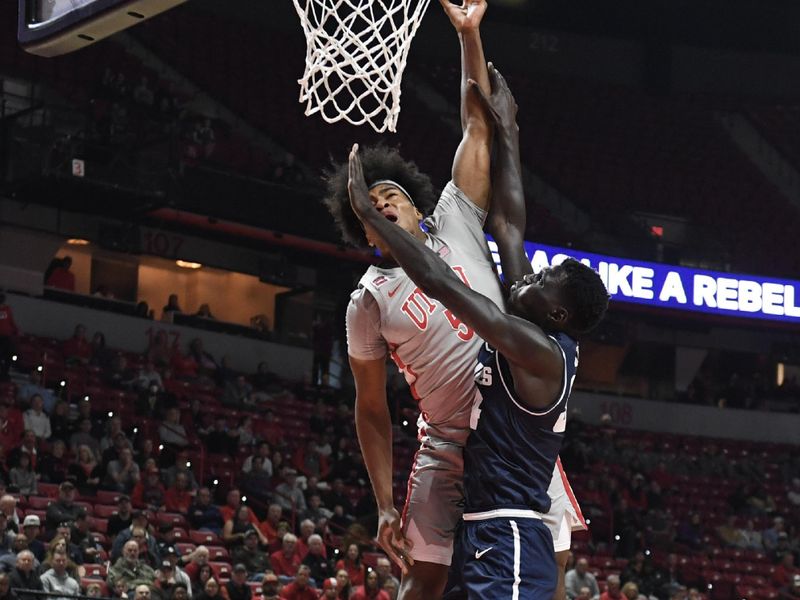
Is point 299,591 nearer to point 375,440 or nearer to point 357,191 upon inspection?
point 375,440

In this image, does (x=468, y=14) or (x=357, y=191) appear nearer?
(x=357, y=191)

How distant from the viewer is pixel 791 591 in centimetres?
1694

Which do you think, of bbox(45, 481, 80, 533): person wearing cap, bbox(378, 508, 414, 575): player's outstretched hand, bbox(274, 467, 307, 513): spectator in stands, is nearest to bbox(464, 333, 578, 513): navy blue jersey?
bbox(378, 508, 414, 575): player's outstretched hand

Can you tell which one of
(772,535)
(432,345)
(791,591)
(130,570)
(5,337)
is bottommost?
(791,591)

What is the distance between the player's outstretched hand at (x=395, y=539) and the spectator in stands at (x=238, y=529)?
8082 millimetres

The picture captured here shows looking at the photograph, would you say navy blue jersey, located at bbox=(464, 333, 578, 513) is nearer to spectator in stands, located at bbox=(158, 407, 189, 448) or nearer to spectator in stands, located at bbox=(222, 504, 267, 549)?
spectator in stands, located at bbox=(222, 504, 267, 549)

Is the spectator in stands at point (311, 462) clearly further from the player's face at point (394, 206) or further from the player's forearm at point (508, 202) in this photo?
the player's face at point (394, 206)

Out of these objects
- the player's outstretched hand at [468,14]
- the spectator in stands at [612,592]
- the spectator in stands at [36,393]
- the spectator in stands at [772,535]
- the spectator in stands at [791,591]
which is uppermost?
the player's outstretched hand at [468,14]

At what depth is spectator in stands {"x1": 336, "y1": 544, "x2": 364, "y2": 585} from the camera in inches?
477

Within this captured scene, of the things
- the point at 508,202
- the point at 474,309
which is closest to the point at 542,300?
the point at 474,309

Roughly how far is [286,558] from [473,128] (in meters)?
8.01

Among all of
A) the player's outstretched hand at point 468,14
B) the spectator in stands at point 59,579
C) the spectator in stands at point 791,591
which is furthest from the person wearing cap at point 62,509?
the spectator in stands at point 791,591

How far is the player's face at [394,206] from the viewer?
4.41m

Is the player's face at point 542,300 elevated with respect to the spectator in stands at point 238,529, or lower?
elevated
